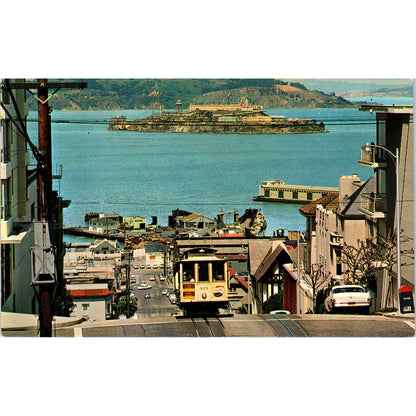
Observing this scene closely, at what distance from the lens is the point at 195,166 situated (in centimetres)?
1622

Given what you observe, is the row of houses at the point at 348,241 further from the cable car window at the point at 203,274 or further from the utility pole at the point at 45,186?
the utility pole at the point at 45,186

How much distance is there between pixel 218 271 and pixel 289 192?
6.58 ft

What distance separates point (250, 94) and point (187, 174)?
6.35 ft

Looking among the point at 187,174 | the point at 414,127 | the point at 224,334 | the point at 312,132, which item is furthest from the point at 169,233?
the point at 414,127

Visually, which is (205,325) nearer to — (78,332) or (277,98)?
(78,332)

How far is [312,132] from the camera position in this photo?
16359mm

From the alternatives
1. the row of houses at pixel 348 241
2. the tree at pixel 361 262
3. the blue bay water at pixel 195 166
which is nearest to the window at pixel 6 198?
the blue bay water at pixel 195 166

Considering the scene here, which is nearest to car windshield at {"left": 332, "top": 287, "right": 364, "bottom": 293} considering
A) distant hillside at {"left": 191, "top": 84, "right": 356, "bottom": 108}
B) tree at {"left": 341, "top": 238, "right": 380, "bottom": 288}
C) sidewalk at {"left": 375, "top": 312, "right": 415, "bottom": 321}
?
tree at {"left": 341, "top": 238, "right": 380, "bottom": 288}

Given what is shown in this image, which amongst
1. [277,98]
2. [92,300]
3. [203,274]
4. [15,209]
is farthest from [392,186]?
[15,209]

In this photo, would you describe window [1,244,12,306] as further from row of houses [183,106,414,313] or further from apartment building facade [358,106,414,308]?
apartment building facade [358,106,414,308]

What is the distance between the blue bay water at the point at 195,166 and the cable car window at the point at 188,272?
3.05 feet

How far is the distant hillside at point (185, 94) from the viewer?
15.5 m

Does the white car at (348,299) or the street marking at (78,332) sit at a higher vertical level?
the white car at (348,299)
